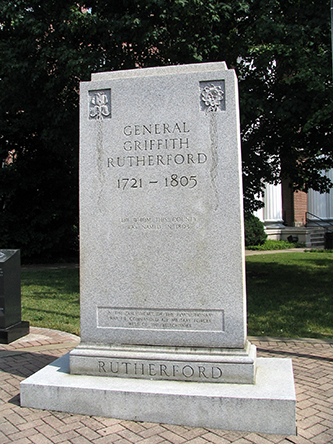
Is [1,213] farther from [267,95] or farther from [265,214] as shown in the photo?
[265,214]

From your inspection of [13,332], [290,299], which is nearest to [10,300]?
[13,332]

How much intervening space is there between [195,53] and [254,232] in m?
14.3

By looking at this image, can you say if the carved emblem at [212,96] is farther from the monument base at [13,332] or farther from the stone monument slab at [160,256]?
the monument base at [13,332]

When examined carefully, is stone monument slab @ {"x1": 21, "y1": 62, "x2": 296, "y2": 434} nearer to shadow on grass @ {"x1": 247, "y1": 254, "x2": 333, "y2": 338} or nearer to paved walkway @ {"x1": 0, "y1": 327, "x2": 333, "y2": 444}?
paved walkway @ {"x1": 0, "y1": 327, "x2": 333, "y2": 444}

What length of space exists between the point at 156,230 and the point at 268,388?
1.53 metres

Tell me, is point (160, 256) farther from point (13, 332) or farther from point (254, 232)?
point (254, 232)

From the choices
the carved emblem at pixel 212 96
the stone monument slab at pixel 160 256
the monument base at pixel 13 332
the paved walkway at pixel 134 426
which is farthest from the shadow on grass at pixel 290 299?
the carved emblem at pixel 212 96

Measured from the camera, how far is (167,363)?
3.76 meters

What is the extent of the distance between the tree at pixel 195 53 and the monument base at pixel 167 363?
5.54 metres

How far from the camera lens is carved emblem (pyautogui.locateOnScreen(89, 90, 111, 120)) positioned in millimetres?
4000

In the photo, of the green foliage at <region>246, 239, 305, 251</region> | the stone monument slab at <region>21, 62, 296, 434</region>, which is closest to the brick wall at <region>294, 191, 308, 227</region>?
the green foliage at <region>246, 239, 305, 251</region>

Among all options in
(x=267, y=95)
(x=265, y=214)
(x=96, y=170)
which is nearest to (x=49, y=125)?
(x=267, y=95)

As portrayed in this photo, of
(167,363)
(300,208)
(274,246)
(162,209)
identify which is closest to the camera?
(167,363)

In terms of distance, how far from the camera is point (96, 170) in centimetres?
399
